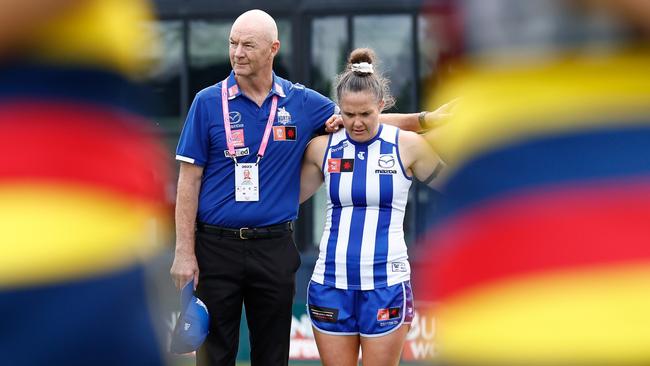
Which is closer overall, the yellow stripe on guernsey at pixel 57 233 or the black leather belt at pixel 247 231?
the yellow stripe on guernsey at pixel 57 233

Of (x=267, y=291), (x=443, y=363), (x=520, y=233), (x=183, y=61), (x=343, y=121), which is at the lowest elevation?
(x=267, y=291)

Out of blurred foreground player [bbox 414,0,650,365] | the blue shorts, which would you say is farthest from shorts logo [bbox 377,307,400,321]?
blurred foreground player [bbox 414,0,650,365]

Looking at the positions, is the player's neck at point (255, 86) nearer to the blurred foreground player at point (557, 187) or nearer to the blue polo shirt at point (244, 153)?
the blue polo shirt at point (244, 153)

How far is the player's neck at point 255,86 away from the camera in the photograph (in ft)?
14.9

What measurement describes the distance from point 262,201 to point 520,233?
10.3 feet

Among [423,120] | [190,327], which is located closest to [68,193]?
[190,327]

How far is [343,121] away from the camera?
4.39 m

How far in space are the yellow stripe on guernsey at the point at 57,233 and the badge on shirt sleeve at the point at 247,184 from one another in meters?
2.89

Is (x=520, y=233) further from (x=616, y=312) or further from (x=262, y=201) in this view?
(x=262, y=201)

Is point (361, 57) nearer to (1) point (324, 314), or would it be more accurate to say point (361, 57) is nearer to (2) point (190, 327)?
(1) point (324, 314)

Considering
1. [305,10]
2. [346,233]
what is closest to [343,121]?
[346,233]

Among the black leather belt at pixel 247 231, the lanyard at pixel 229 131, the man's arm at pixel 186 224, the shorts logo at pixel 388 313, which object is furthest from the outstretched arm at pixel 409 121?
the shorts logo at pixel 388 313

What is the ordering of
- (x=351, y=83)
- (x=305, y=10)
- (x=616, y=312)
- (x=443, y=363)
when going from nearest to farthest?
(x=616, y=312)
(x=443, y=363)
(x=351, y=83)
(x=305, y=10)

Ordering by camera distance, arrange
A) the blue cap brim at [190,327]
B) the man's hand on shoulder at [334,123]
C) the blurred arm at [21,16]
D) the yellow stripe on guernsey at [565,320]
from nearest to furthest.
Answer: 1. the yellow stripe on guernsey at [565,320]
2. the blurred arm at [21,16]
3. the blue cap brim at [190,327]
4. the man's hand on shoulder at [334,123]
